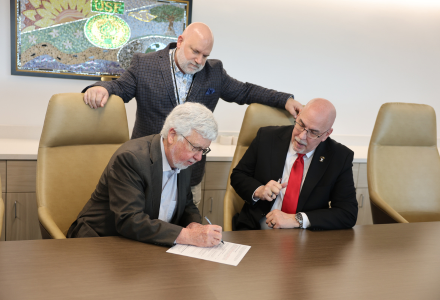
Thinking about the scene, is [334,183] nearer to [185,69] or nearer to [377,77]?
[185,69]

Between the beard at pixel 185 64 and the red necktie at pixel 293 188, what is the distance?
0.82 meters

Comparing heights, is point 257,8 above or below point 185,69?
above

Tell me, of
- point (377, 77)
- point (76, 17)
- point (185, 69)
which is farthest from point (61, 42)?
point (377, 77)

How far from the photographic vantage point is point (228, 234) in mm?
1635

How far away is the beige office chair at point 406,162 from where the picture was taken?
260cm

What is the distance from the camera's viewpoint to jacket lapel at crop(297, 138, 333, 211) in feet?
6.77

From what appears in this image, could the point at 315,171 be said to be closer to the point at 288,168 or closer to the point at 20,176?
the point at 288,168

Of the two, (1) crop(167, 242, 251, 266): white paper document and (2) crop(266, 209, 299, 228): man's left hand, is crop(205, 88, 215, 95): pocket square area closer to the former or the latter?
(2) crop(266, 209, 299, 228): man's left hand

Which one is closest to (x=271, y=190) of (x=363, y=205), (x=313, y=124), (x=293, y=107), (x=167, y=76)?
(x=313, y=124)

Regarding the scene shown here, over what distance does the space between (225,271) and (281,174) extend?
3.23 feet

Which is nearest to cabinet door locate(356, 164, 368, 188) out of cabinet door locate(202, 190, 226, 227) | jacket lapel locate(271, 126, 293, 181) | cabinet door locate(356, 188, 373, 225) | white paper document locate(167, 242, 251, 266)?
cabinet door locate(356, 188, 373, 225)

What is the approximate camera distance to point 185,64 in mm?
2369

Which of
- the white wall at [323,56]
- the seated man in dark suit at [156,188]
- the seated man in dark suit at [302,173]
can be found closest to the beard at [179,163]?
the seated man in dark suit at [156,188]

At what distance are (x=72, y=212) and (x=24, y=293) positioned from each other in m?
1.04
